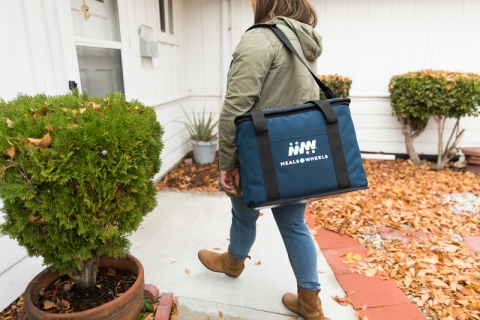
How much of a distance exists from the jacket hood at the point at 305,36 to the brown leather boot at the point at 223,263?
4.52 feet

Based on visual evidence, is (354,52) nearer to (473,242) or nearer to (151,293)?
(473,242)

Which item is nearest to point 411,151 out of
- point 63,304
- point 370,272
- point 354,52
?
point 354,52

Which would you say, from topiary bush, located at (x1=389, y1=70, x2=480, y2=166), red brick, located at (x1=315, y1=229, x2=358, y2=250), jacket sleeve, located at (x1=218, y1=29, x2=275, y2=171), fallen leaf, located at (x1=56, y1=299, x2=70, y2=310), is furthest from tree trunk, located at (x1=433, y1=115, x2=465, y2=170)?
fallen leaf, located at (x1=56, y1=299, x2=70, y2=310)

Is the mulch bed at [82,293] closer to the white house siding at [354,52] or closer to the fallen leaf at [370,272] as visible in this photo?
the fallen leaf at [370,272]

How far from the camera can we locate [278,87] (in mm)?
1576

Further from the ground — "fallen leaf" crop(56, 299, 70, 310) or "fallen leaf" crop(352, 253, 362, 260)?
"fallen leaf" crop(56, 299, 70, 310)

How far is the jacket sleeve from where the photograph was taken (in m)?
1.46

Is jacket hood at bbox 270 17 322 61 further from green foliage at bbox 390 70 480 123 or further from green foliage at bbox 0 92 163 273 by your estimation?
green foliage at bbox 390 70 480 123

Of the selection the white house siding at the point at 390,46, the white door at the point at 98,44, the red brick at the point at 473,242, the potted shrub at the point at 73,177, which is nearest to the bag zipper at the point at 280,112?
the potted shrub at the point at 73,177

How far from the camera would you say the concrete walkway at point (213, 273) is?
2037 mm

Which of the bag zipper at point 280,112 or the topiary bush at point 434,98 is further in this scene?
the topiary bush at point 434,98

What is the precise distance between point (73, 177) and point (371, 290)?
2010 millimetres

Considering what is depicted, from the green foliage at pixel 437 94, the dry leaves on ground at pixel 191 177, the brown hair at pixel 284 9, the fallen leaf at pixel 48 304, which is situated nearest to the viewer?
the fallen leaf at pixel 48 304

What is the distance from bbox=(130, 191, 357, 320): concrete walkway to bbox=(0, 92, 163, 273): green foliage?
848mm
